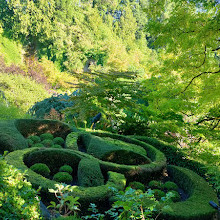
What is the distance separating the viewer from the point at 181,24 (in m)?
4.18

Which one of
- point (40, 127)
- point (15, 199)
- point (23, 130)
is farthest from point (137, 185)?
point (23, 130)

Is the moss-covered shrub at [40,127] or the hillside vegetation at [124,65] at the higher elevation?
the hillside vegetation at [124,65]

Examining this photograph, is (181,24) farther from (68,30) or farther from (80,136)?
(68,30)

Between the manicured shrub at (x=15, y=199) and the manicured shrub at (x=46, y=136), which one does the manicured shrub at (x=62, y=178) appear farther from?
the manicured shrub at (x=46, y=136)

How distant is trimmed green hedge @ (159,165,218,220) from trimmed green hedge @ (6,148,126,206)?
2.84ft

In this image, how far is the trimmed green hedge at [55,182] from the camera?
3.10m

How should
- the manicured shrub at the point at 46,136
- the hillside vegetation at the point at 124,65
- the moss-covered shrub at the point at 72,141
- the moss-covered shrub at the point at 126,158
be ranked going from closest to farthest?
the hillside vegetation at the point at 124,65 < the moss-covered shrub at the point at 126,158 < the moss-covered shrub at the point at 72,141 < the manicured shrub at the point at 46,136

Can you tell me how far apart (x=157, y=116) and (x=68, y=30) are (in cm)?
1922

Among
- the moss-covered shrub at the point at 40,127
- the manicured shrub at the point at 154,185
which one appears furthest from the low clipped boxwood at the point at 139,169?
the moss-covered shrub at the point at 40,127

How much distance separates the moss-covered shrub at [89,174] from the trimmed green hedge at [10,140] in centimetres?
146

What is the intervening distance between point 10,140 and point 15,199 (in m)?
2.94

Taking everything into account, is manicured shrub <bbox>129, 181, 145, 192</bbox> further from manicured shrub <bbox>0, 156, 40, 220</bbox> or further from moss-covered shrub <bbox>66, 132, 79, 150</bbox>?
manicured shrub <bbox>0, 156, 40, 220</bbox>

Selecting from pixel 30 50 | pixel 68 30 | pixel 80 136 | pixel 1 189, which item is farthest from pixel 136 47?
pixel 1 189

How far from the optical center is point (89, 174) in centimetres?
375
